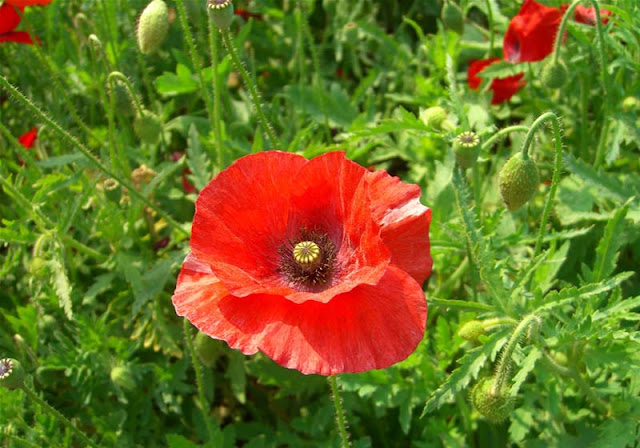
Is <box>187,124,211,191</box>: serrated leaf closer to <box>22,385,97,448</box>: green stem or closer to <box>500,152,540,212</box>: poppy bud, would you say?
<box>22,385,97,448</box>: green stem

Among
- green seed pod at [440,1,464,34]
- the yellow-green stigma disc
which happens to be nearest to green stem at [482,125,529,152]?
the yellow-green stigma disc

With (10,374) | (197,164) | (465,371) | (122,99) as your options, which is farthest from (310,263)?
(122,99)

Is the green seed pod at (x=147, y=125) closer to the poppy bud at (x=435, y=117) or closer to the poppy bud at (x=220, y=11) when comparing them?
the poppy bud at (x=220, y=11)

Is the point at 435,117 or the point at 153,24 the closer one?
the point at 435,117

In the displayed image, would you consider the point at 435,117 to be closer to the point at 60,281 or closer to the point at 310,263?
the point at 310,263

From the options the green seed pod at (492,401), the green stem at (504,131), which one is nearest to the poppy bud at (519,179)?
the green stem at (504,131)

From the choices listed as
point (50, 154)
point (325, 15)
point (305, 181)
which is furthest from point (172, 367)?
point (325, 15)
